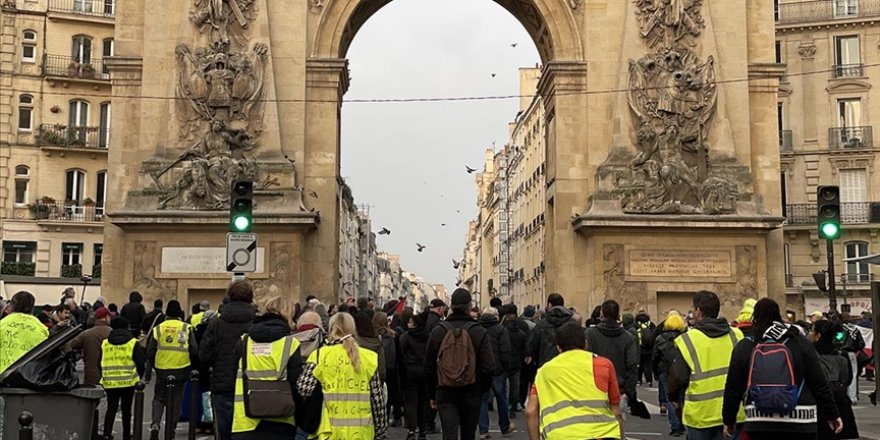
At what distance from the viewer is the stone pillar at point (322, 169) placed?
26.2 m

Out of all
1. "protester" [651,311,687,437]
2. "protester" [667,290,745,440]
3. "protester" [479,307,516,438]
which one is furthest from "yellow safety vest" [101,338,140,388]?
"protester" [667,290,745,440]

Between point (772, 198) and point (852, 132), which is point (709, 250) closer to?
point (772, 198)

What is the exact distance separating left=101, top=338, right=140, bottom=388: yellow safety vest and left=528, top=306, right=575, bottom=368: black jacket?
5518 mm

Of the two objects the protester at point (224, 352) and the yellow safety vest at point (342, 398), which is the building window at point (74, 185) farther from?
the yellow safety vest at point (342, 398)

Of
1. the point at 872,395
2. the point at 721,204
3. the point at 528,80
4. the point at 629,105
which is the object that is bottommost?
the point at 872,395

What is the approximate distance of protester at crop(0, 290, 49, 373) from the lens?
11.5m

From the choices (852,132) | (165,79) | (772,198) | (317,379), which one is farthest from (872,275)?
(317,379)

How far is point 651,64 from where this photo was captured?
26.5 meters

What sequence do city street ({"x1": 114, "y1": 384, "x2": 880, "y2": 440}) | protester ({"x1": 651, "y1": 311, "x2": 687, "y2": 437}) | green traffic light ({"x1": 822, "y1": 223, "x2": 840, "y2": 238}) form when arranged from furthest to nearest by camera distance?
green traffic light ({"x1": 822, "y1": 223, "x2": 840, "y2": 238})
city street ({"x1": 114, "y1": 384, "x2": 880, "y2": 440})
protester ({"x1": 651, "y1": 311, "x2": 687, "y2": 437})

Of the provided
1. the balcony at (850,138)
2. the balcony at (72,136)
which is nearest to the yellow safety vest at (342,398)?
the balcony at (72,136)

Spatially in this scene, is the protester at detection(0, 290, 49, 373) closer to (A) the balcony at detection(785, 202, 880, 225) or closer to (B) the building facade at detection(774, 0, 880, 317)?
(B) the building facade at detection(774, 0, 880, 317)

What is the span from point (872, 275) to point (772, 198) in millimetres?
17274

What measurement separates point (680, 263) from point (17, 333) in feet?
58.6

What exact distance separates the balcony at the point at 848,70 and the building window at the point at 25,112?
101 ft
